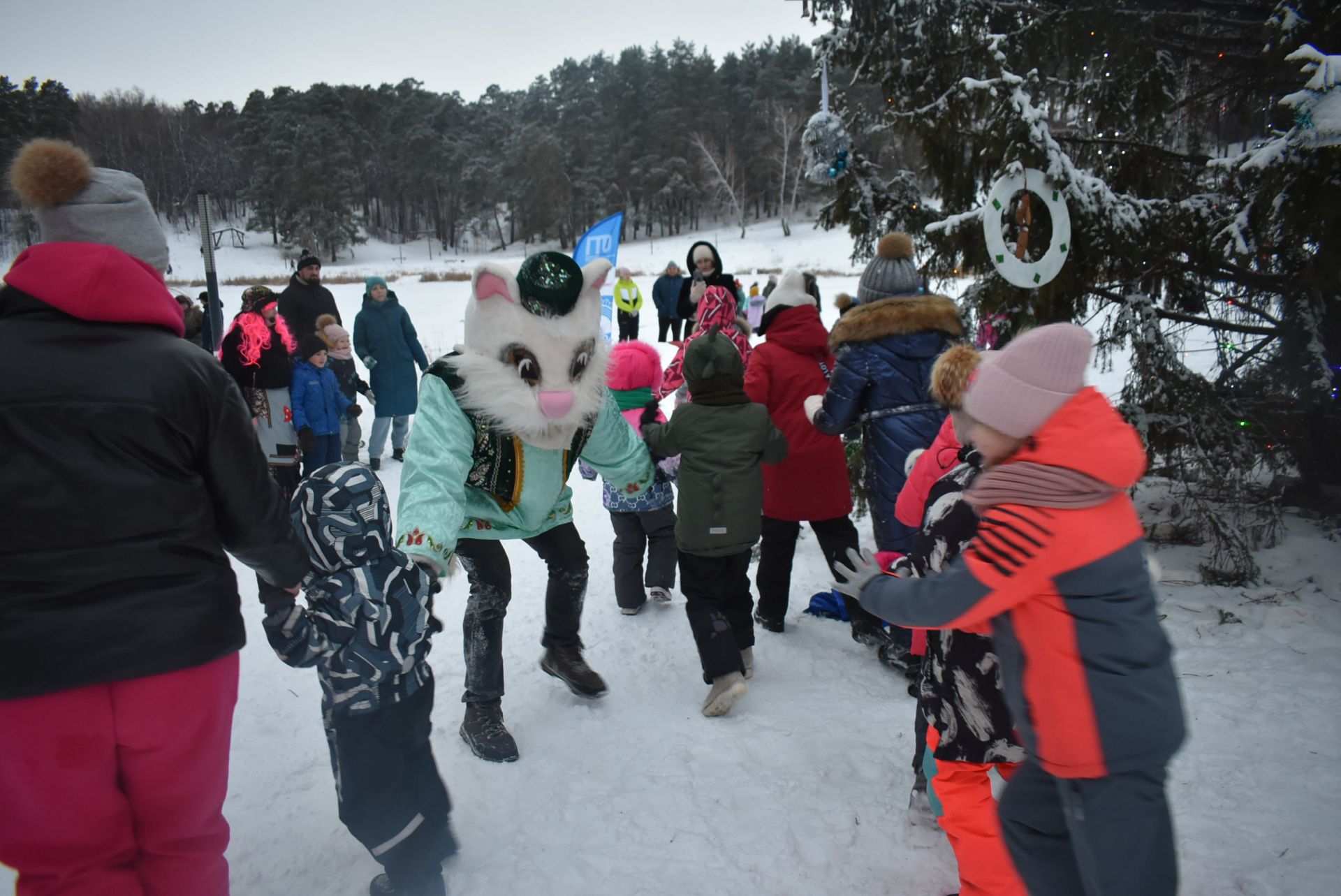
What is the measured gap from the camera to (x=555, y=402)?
273 centimetres

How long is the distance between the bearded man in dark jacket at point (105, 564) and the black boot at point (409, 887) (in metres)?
0.57

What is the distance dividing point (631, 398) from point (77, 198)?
2.53m

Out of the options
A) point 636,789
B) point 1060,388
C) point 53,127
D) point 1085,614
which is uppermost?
point 53,127

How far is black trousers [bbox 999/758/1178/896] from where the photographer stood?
5.36 ft

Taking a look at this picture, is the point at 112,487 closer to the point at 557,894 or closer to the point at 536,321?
the point at 536,321

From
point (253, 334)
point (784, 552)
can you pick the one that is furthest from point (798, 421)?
point (253, 334)

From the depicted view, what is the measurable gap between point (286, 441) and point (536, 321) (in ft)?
13.6

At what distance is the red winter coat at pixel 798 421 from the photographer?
3840 millimetres

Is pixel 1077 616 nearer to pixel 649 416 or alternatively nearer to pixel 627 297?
pixel 649 416

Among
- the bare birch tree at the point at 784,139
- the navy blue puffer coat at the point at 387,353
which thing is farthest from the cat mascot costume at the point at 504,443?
the bare birch tree at the point at 784,139

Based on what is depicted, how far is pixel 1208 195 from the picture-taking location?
4121mm

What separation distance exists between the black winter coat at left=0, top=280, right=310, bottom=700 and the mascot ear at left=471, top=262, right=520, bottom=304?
1043mm

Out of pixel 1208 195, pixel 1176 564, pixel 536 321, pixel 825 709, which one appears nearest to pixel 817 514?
pixel 825 709

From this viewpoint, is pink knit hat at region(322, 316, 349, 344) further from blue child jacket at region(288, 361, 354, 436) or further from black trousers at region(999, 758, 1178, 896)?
black trousers at region(999, 758, 1178, 896)
